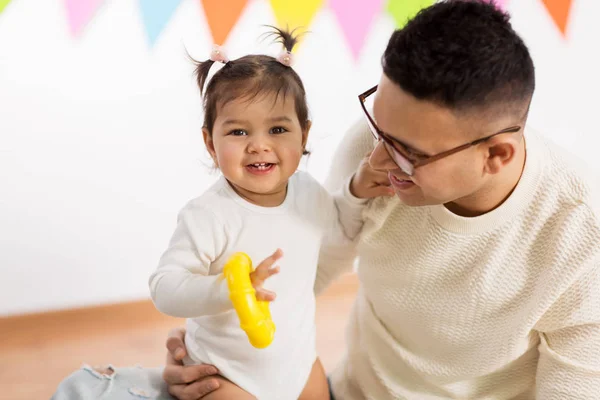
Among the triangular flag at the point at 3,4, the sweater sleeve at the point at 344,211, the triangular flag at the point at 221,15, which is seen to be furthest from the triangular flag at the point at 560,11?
the triangular flag at the point at 3,4

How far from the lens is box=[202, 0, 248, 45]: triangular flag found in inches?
85.9

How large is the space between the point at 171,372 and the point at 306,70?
1323mm

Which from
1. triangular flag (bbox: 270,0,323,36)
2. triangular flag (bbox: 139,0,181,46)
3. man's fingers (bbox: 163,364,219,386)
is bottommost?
man's fingers (bbox: 163,364,219,386)

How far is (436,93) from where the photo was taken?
105cm

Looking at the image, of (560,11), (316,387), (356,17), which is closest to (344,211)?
(316,387)

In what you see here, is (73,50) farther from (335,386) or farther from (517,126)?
(517,126)

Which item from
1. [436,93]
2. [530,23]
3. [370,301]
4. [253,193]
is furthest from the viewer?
[530,23]

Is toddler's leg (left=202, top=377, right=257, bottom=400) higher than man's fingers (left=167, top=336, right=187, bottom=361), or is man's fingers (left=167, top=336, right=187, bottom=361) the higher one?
man's fingers (left=167, top=336, right=187, bottom=361)

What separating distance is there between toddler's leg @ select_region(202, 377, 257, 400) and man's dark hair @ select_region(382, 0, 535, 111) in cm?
57

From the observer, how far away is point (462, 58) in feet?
3.41

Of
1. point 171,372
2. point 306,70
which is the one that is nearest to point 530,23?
point 306,70

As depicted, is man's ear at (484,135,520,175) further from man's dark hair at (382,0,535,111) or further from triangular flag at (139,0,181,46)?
triangular flag at (139,0,181,46)

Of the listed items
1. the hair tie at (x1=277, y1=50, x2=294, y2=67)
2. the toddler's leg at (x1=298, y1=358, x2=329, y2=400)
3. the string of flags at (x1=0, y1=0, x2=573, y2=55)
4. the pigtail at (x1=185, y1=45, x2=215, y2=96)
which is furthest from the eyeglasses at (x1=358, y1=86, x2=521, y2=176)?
the string of flags at (x1=0, y1=0, x2=573, y2=55)

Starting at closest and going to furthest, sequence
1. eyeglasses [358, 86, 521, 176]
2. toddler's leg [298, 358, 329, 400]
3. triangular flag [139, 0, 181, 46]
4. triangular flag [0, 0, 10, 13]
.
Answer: eyeglasses [358, 86, 521, 176]
toddler's leg [298, 358, 329, 400]
triangular flag [0, 0, 10, 13]
triangular flag [139, 0, 181, 46]
